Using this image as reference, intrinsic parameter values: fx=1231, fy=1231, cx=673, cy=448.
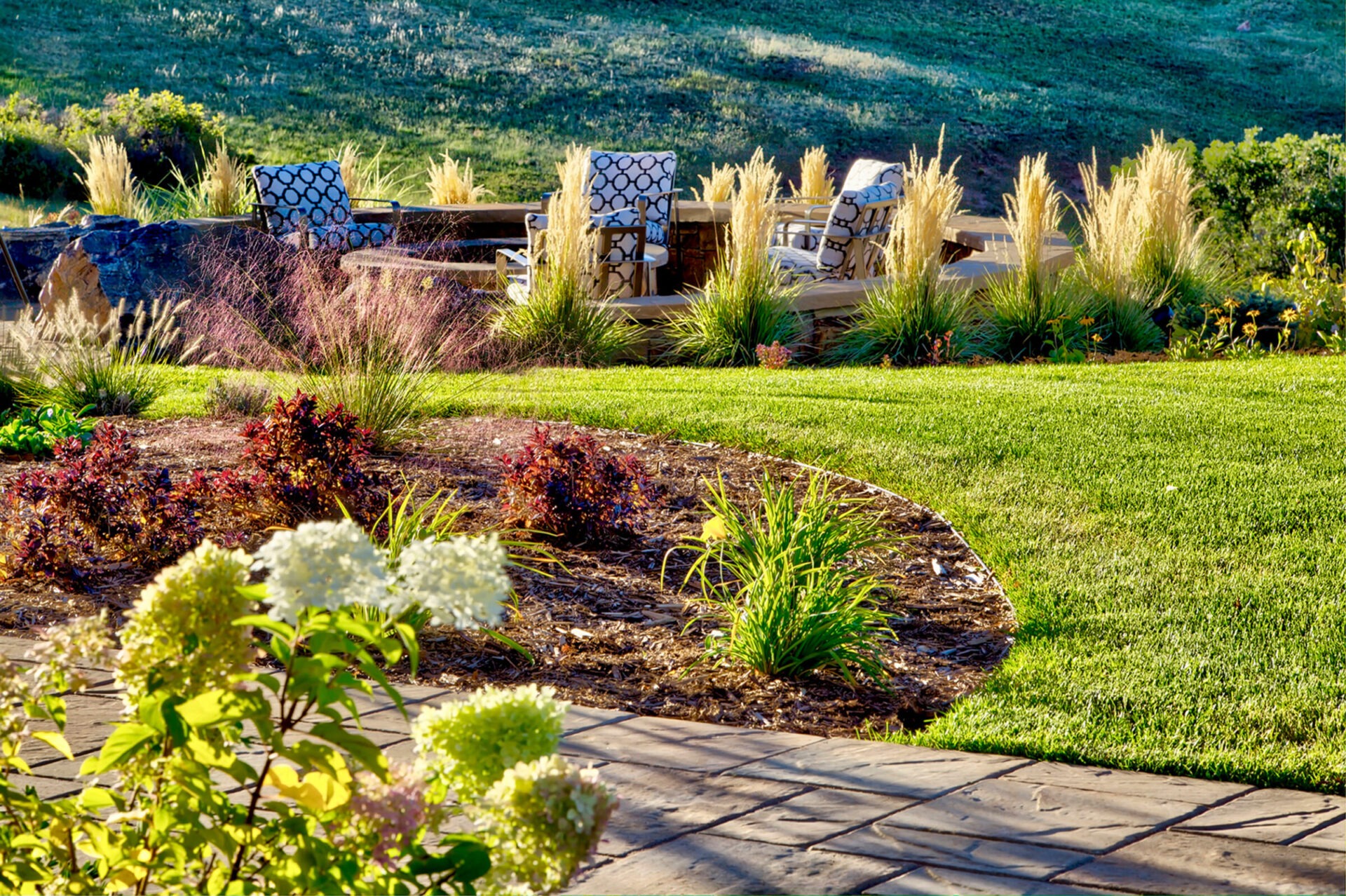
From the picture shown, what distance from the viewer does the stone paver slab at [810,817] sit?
2393mm

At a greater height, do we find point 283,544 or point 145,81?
point 145,81

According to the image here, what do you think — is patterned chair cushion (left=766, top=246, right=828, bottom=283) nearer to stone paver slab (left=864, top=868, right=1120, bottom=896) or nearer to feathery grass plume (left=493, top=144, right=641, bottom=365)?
feathery grass plume (left=493, top=144, right=641, bottom=365)

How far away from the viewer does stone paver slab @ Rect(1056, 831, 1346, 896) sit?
2210mm

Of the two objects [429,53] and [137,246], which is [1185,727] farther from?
[429,53]

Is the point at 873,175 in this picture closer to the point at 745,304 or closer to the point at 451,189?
the point at 745,304

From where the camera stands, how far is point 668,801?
2529mm

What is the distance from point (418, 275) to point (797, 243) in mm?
4864

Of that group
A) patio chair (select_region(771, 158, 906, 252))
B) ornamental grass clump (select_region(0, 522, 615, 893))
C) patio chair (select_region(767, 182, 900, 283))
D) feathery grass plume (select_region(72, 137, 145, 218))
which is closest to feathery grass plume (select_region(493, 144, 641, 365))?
patio chair (select_region(767, 182, 900, 283))

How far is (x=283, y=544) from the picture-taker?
119cm

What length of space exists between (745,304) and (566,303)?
1204mm

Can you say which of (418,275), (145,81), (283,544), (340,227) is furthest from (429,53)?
(283,544)

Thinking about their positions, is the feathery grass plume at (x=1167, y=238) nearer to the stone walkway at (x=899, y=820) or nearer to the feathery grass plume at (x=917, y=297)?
the feathery grass plume at (x=917, y=297)

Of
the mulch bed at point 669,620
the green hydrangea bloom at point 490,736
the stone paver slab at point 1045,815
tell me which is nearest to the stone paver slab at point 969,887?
the stone paver slab at point 1045,815

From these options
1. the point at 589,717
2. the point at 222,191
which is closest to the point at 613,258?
the point at 222,191
